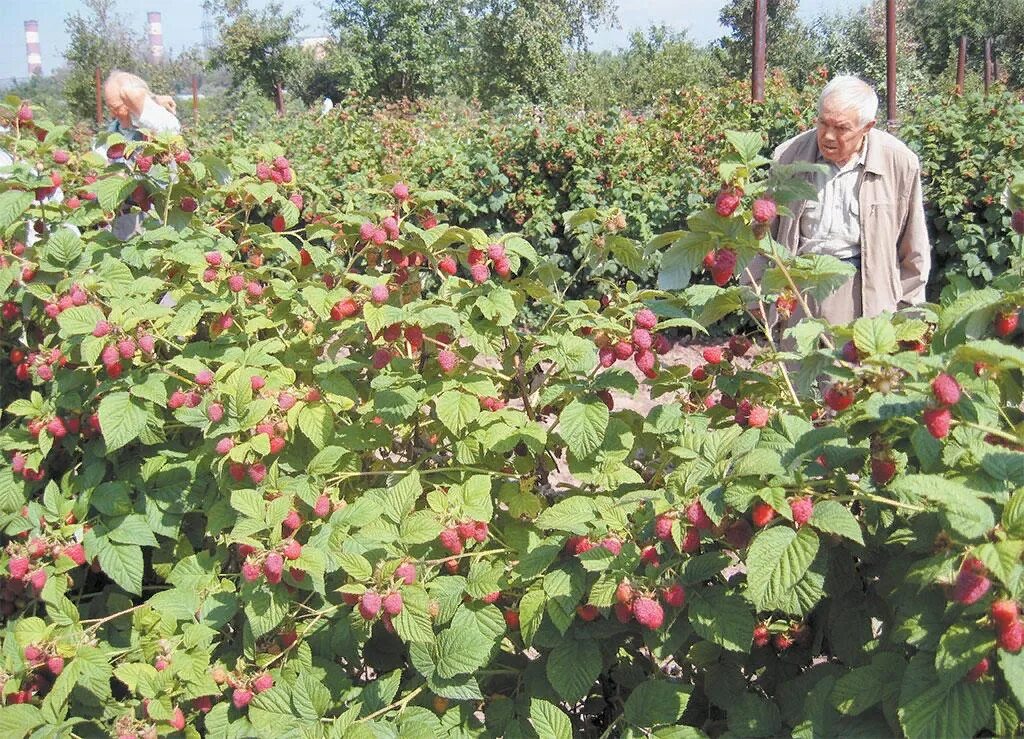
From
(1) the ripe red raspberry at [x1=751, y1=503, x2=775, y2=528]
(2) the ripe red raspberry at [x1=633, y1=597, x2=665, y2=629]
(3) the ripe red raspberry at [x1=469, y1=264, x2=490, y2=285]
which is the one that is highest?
(3) the ripe red raspberry at [x1=469, y1=264, x2=490, y2=285]

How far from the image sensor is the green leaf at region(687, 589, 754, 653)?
4.31 feet

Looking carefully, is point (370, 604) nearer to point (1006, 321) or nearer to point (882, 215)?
point (1006, 321)

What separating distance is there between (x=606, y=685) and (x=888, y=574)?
0.62m

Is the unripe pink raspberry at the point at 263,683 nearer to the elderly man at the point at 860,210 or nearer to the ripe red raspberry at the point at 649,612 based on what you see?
the ripe red raspberry at the point at 649,612

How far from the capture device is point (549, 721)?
145cm

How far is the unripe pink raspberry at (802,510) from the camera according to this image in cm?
117

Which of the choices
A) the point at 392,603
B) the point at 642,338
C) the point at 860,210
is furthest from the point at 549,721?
the point at 860,210

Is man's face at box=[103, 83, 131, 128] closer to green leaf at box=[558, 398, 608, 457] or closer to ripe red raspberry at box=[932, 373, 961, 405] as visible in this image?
green leaf at box=[558, 398, 608, 457]

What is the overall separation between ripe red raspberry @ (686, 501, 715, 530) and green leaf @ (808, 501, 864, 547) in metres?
0.13

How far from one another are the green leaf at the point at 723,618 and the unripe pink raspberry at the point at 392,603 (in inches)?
17.1

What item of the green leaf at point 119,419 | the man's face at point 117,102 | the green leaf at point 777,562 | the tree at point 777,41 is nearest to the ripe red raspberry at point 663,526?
the green leaf at point 777,562

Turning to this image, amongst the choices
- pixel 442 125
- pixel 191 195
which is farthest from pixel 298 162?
pixel 191 195

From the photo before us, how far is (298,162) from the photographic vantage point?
8906mm

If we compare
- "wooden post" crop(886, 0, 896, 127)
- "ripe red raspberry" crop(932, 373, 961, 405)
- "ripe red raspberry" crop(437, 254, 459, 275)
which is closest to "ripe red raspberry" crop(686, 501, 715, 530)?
"ripe red raspberry" crop(932, 373, 961, 405)
